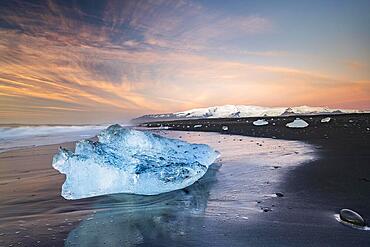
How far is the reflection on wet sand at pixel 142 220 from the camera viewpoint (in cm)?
364

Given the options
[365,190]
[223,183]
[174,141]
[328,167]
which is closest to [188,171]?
[223,183]

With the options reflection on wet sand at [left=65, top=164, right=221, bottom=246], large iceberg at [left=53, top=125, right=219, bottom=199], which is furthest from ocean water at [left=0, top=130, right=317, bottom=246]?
large iceberg at [left=53, top=125, right=219, bottom=199]

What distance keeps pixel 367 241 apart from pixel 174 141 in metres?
5.39

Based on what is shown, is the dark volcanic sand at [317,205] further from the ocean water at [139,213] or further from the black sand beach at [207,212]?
the ocean water at [139,213]

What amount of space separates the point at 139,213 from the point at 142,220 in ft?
1.24

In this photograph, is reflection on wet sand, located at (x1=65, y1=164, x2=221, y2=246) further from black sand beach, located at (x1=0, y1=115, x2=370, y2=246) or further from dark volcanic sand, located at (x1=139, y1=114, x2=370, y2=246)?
dark volcanic sand, located at (x1=139, y1=114, x2=370, y2=246)

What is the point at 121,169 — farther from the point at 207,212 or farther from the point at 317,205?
the point at 317,205

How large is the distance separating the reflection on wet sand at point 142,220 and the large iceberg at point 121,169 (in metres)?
0.26

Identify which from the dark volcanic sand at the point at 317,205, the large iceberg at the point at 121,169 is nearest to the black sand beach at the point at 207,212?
the dark volcanic sand at the point at 317,205

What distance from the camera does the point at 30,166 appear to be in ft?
31.8

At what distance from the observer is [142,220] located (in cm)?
430

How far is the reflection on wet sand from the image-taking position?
364 cm

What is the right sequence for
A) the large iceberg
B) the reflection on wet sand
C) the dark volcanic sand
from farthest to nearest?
the large iceberg < the reflection on wet sand < the dark volcanic sand

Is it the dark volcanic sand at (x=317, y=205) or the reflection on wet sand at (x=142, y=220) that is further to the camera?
the reflection on wet sand at (x=142, y=220)
